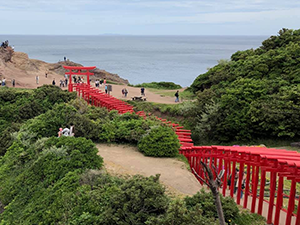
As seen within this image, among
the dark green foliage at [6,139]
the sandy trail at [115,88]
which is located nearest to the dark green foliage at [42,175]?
the dark green foliage at [6,139]

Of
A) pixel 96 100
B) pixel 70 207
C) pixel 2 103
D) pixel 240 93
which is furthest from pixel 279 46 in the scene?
pixel 70 207

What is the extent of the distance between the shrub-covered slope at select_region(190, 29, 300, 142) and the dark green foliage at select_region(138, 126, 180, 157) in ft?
30.2

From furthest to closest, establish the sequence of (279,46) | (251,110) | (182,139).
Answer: (279,46) < (251,110) < (182,139)

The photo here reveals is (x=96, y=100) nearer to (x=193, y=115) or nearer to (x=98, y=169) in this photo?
(x=193, y=115)

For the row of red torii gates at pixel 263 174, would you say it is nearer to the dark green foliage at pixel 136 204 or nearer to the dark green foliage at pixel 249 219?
the dark green foliage at pixel 249 219

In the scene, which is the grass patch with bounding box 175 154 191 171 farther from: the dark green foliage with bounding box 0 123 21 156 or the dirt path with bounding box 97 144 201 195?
the dark green foliage with bounding box 0 123 21 156

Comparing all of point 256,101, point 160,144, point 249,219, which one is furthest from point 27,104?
point 249,219

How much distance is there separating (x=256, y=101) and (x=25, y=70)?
2988cm

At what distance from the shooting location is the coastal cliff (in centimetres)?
4150

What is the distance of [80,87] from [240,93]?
11.7 meters

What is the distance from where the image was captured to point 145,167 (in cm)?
1487

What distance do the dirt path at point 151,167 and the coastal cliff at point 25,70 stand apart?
25.6 metres

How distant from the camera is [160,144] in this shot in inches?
648

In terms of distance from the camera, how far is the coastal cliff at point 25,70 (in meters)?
41.5
